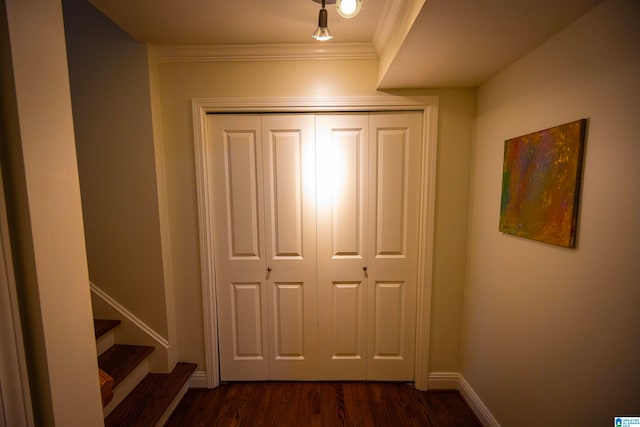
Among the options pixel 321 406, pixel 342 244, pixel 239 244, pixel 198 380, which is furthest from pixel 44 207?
pixel 321 406

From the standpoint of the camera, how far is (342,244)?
1818 mm

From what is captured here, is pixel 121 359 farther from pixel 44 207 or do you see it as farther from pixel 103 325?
pixel 44 207

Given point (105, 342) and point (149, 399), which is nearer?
point (149, 399)

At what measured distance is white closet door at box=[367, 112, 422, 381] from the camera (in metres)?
1.74

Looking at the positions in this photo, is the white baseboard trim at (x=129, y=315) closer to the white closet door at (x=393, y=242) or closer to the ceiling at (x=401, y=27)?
the white closet door at (x=393, y=242)

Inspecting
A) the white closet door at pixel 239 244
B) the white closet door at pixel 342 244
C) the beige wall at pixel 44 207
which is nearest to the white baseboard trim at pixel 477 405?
the white closet door at pixel 342 244

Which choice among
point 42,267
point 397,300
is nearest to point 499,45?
point 397,300

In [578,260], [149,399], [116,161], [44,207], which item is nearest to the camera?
[44,207]

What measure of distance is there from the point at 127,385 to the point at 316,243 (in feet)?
4.89

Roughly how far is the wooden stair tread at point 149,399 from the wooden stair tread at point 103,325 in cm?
42

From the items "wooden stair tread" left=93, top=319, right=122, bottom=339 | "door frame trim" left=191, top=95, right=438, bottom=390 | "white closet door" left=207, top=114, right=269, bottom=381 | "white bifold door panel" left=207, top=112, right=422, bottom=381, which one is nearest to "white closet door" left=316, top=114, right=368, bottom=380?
"white bifold door panel" left=207, top=112, right=422, bottom=381

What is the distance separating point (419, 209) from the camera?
1778mm

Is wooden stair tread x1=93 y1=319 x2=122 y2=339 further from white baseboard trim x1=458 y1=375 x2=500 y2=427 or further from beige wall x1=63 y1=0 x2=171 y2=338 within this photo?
Answer: white baseboard trim x1=458 y1=375 x2=500 y2=427

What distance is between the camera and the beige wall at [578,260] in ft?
2.76
